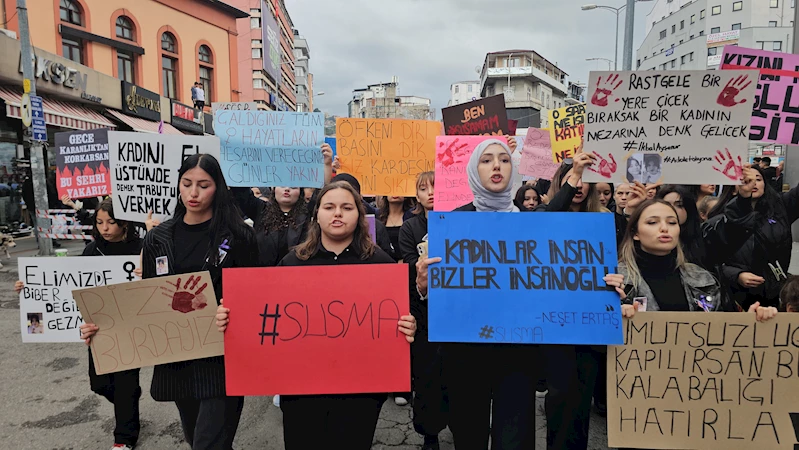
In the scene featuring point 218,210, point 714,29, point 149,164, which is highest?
point 714,29

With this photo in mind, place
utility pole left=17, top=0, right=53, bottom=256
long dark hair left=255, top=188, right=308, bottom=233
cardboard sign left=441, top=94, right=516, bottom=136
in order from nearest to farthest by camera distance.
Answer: long dark hair left=255, top=188, right=308, bottom=233
cardboard sign left=441, top=94, right=516, bottom=136
utility pole left=17, top=0, right=53, bottom=256

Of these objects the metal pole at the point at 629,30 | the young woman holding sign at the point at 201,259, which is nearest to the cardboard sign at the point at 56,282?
the young woman holding sign at the point at 201,259

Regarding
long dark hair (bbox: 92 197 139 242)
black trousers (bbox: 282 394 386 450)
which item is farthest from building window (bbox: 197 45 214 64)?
black trousers (bbox: 282 394 386 450)

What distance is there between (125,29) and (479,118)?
21.1 metres

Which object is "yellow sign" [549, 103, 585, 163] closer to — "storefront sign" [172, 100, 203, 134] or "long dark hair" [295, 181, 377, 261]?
"long dark hair" [295, 181, 377, 261]

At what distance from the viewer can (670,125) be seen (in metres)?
3.15

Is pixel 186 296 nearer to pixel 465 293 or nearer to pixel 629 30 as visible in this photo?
pixel 465 293

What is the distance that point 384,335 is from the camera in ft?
7.67

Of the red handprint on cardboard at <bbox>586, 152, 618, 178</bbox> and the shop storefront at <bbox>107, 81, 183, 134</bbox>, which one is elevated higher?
the shop storefront at <bbox>107, 81, 183, 134</bbox>

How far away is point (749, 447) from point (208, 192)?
302cm

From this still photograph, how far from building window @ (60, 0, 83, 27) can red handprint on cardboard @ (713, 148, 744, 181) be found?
21.1 meters

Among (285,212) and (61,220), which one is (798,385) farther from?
(61,220)

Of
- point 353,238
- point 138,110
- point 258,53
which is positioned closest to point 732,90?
point 353,238

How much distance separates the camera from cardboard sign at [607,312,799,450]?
2.32 metres
